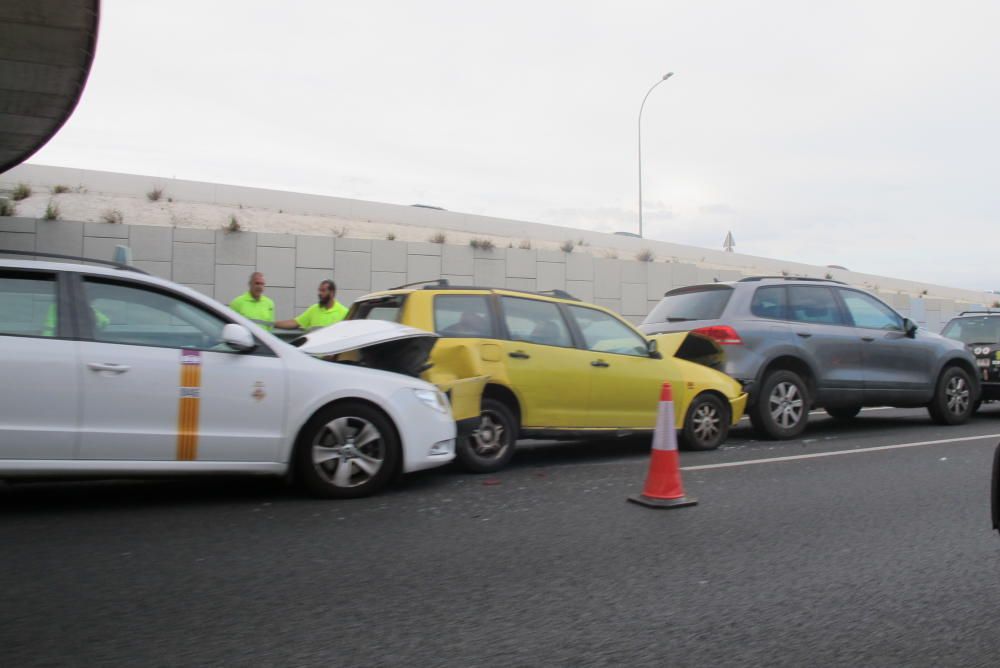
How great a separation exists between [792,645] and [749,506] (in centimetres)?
264

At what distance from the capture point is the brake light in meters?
9.41

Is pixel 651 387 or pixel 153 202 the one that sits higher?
pixel 153 202

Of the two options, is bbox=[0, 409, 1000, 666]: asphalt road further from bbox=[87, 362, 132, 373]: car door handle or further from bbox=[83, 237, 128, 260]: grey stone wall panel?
bbox=[83, 237, 128, 260]: grey stone wall panel

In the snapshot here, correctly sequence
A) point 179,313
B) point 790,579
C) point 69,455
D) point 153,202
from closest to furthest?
1. point 790,579
2. point 69,455
3. point 179,313
4. point 153,202

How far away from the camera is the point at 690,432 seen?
873 centimetres

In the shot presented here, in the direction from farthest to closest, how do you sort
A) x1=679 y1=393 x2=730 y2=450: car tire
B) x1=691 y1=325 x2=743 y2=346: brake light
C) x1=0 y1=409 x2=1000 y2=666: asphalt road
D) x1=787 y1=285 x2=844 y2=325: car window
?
x1=787 y1=285 x2=844 y2=325: car window → x1=691 y1=325 x2=743 y2=346: brake light → x1=679 y1=393 x2=730 y2=450: car tire → x1=0 y1=409 x2=1000 y2=666: asphalt road

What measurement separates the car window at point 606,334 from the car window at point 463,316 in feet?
3.27

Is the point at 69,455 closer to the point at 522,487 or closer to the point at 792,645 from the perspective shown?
the point at 522,487

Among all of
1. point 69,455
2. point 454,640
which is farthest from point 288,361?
point 454,640

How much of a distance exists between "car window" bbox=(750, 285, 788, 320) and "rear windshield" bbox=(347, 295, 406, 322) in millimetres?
4251

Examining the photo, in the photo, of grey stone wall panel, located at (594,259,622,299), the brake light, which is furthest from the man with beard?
grey stone wall panel, located at (594,259,622,299)

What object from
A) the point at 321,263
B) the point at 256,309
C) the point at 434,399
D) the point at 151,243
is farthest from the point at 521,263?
the point at 434,399

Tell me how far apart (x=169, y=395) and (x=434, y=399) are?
1.89 meters

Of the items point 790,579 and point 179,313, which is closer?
point 790,579
